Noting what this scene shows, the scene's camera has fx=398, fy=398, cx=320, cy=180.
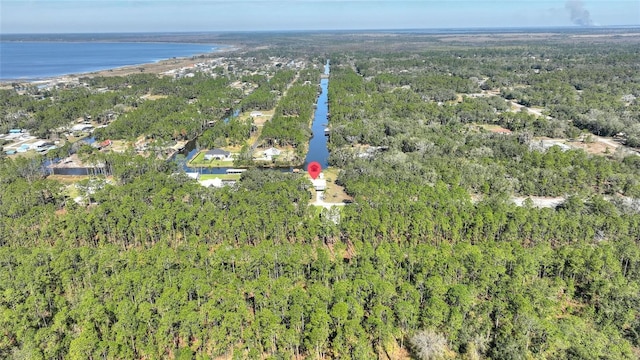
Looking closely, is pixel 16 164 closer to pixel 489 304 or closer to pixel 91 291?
pixel 91 291

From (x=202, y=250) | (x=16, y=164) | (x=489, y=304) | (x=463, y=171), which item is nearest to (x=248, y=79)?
(x=16, y=164)

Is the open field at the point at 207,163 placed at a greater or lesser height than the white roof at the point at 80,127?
lesser

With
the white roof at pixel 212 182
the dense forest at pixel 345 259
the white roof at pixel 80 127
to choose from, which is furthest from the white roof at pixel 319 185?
the white roof at pixel 80 127

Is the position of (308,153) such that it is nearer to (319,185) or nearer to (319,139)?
(319,139)

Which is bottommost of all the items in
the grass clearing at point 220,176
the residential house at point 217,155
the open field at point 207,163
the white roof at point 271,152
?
the grass clearing at point 220,176

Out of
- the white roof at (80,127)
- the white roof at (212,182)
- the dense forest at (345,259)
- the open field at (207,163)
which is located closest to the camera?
the dense forest at (345,259)

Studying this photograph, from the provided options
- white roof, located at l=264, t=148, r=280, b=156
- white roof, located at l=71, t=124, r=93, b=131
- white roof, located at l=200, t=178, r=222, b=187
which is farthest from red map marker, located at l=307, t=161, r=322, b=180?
white roof, located at l=71, t=124, r=93, b=131

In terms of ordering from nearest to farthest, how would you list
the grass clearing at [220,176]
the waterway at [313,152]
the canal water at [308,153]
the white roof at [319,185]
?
the white roof at [319,185] → the grass clearing at [220,176] → the canal water at [308,153] → the waterway at [313,152]

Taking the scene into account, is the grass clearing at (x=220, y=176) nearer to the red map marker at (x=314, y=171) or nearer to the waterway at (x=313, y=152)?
the waterway at (x=313, y=152)

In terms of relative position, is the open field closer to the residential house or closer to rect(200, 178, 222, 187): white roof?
the residential house
